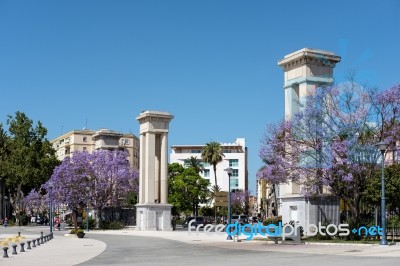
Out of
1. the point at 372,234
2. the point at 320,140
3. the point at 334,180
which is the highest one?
the point at 320,140

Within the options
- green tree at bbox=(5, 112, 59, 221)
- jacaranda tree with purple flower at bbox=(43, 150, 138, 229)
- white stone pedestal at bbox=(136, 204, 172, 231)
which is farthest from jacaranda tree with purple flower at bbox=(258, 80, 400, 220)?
green tree at bbox=(5, 112, 59, 221)

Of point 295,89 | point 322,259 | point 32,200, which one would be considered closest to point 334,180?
point 295,89

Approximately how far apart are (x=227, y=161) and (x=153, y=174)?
107 metres

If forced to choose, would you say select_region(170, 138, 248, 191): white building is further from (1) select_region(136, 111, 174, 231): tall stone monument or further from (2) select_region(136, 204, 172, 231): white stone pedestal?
(2) select_region(136, 204, 172, 231): white stone pedestal

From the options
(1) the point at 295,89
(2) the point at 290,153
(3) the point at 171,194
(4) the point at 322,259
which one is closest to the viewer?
(4) the point at 322,259

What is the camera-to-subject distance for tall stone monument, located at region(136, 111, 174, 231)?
6188 centimetres

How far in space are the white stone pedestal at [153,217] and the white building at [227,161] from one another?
316 ft

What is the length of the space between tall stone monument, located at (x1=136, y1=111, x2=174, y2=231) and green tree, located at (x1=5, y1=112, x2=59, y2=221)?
25.6m

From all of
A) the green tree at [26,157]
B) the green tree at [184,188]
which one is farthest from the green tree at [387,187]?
the green tree at [184,188]

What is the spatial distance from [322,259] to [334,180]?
12.0 m

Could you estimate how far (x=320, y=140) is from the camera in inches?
1346

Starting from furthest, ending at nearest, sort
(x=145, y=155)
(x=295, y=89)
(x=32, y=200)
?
(x=32, y=200), (x=145, y=155), (x=295, y=89)

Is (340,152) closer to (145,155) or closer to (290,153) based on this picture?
(290,153)

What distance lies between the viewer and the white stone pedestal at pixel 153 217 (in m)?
61.3
